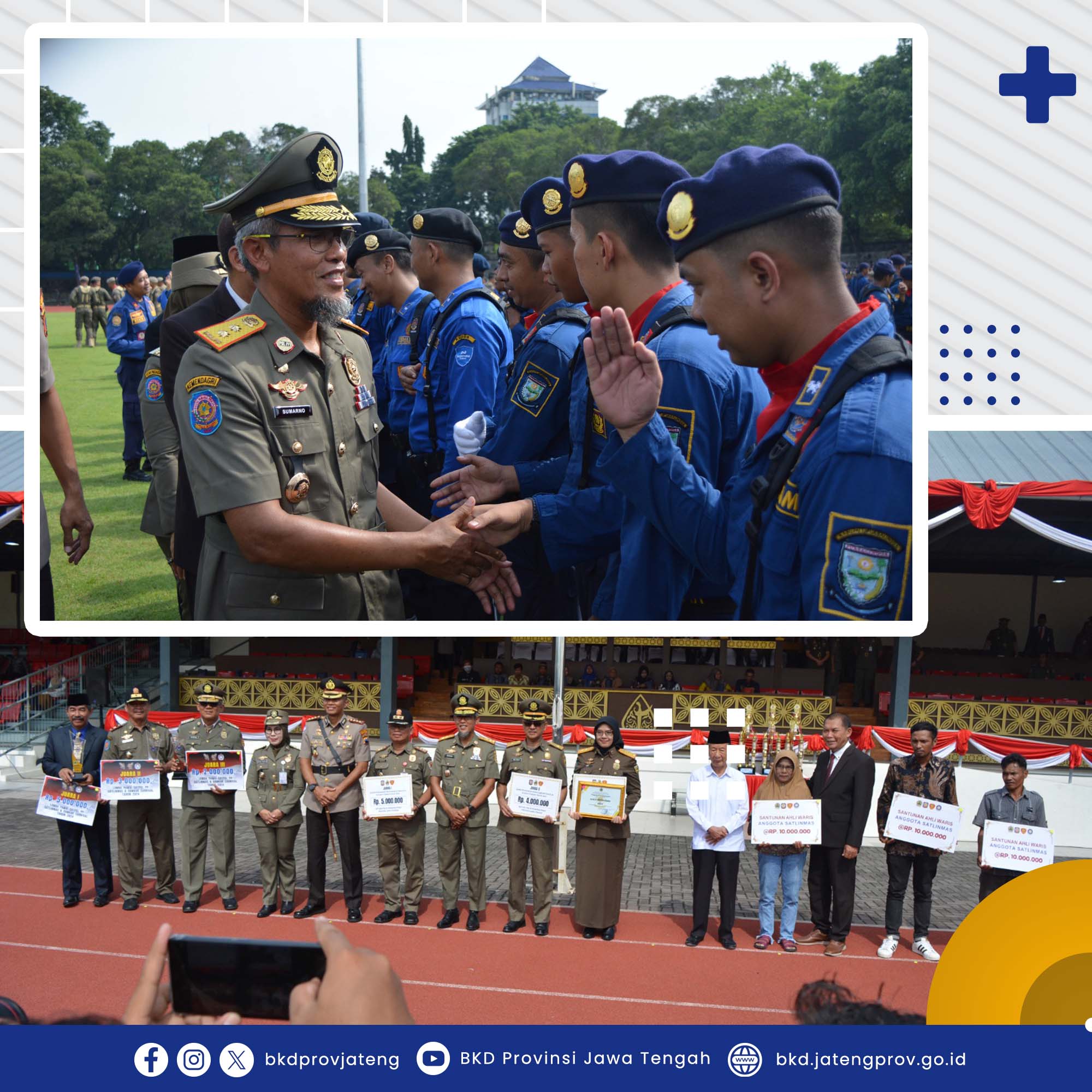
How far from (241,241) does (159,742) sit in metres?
4.75

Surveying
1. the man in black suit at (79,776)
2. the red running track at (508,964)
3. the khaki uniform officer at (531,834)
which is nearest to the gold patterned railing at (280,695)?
the man in black suit at (79,776)

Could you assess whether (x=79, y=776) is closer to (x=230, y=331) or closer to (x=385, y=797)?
(x=385, y=797)

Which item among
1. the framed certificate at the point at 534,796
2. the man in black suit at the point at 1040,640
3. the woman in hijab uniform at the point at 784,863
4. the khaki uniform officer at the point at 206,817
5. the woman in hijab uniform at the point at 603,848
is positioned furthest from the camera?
the man in black suit at the point at 1040,640

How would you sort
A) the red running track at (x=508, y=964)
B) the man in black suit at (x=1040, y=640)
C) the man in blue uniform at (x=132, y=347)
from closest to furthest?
the man in blue uniform at (x=132, y=347)
the red running track at (x=508, y=964)
the man in black suit at (x=1040, y=640)

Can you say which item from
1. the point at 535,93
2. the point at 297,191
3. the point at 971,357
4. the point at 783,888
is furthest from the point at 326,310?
the point at 783,888

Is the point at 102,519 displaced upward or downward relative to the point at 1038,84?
downward

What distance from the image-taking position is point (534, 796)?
7062 mm

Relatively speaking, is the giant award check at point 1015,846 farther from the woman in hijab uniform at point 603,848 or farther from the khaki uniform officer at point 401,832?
the khaki uniform officer at point 401,832

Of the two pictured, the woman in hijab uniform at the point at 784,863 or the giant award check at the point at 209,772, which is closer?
the woman in hijab uniform at the point at 784,863

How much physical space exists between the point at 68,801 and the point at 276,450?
4792mm

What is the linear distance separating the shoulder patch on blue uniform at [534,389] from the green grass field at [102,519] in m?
1.21

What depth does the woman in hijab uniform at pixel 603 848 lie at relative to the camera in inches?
274

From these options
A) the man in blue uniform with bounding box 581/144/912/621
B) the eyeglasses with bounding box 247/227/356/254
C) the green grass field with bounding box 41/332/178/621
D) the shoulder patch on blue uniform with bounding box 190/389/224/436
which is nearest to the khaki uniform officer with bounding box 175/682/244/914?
the green grass field with bounding box 41/332/178/621

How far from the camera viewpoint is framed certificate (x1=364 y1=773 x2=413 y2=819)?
7.12 m
